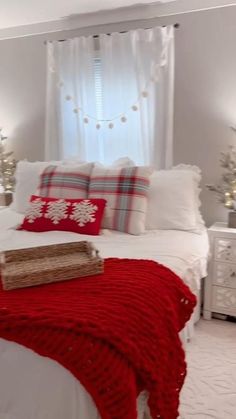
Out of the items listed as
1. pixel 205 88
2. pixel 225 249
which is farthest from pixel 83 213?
pixel 205 88

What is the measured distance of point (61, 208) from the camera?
Answer: 86.0 inches

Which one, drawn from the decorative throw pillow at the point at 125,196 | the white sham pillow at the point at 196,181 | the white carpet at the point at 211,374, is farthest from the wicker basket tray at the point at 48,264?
the white sham pillow at the point at 196,181

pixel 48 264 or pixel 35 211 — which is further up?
pixel 35 211

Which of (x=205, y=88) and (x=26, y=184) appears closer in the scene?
(x=205, y=88)

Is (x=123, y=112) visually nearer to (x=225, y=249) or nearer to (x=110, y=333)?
(x=225, y=249)

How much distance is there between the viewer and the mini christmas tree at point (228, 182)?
7.92 ft

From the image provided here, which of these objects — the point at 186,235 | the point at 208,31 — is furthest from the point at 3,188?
the point at 208,31

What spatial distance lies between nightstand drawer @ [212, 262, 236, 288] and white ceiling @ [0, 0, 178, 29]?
80.5 inches

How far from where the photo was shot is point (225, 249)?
7.61ft

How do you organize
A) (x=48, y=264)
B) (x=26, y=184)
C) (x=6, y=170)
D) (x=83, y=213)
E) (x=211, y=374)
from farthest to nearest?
(x=6, y=170), (x=26, y=184), (x=83, y=213), (x=211, y=374), (x=48, y=264)

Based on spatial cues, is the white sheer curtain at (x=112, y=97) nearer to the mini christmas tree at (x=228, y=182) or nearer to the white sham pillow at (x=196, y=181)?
A: the white sham pillow at (x=196, y=181)

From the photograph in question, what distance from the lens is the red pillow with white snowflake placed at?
6.98 ft

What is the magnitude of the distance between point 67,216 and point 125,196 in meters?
0.40

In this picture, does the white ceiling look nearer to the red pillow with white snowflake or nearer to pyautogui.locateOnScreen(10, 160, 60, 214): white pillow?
pyautogui.locateOnScreen(10, 160, 60, 214): white pillow
